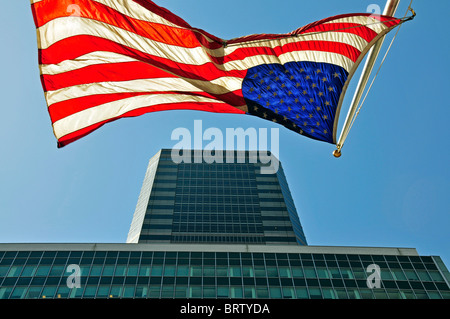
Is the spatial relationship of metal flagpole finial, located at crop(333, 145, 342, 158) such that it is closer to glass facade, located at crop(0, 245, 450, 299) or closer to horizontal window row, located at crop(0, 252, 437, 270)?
glass facade, located at crop(0, 245, 450, 299)

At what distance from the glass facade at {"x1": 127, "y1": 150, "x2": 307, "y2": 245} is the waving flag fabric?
69.0 meters

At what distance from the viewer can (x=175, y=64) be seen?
8.45m

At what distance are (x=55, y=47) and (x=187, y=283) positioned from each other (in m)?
40.4

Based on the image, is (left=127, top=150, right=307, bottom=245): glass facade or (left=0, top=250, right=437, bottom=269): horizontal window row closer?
(left=0, top=250, right=437, bottom=269): horizontal window row

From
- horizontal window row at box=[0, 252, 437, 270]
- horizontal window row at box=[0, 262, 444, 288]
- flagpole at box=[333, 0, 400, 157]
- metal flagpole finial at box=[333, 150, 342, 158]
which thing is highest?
horizontal window row at box=[0, 252, 437, 270]

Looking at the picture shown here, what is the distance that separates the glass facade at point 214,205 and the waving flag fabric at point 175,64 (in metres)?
69.0

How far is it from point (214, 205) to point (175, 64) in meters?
78.9

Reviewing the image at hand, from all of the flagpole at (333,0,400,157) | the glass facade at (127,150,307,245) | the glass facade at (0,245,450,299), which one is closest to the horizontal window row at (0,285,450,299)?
the glass facade at (0,245,450,299)

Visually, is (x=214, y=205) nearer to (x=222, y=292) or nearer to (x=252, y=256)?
(x=252, y=256)

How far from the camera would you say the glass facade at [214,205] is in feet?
255

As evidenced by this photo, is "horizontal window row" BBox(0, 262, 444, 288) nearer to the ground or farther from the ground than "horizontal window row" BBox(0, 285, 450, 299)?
farther from the ground

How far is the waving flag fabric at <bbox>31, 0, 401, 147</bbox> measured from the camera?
782 centimetres

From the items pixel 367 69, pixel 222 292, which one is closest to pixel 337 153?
pixel 367 69
